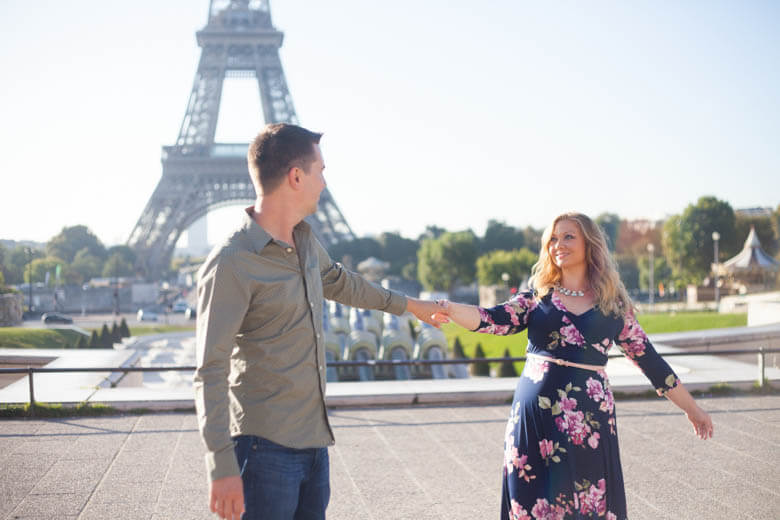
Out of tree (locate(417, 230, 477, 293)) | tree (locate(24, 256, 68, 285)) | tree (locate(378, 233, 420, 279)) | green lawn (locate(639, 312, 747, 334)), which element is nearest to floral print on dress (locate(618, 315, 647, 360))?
tree (locate(24, 256, 68, 285))

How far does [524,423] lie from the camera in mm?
3223

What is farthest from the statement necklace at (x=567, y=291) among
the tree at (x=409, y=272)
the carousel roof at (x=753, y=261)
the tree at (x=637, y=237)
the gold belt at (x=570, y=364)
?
the tree at (x=637, y=237)

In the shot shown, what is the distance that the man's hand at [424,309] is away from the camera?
371 centimetres

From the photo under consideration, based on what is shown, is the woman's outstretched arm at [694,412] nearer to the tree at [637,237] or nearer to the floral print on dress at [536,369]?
the floral print on dress at [536,369]

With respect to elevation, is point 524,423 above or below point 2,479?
above

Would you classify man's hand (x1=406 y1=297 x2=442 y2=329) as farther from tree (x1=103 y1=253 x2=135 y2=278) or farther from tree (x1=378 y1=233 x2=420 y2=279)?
tree (x1=378 y1=233 x2=420 y2=279)

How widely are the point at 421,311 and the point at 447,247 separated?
199ft

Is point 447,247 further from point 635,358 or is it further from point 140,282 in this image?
point 635,358

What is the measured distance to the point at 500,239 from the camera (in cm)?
7406

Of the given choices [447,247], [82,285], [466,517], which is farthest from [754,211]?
[466,517]

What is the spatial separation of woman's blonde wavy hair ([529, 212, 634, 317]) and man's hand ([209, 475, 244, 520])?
75.3 inches

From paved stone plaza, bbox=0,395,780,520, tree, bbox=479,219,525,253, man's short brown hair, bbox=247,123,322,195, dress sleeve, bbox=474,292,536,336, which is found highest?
tree, bbox=479,219,525,253

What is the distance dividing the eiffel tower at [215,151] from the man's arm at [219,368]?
52214mm

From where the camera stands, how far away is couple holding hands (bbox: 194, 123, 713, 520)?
2.26 m
